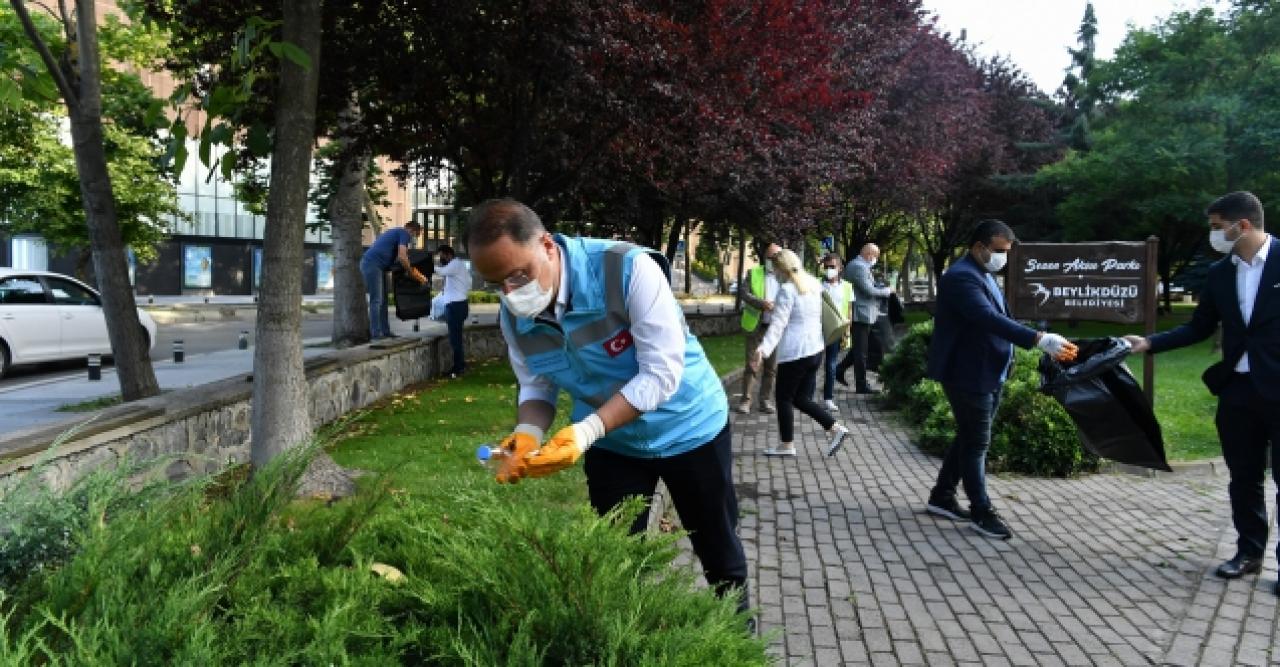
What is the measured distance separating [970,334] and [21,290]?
14258 millimetres

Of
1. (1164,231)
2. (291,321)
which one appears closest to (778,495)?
(291,321)

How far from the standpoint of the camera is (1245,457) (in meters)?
5.20

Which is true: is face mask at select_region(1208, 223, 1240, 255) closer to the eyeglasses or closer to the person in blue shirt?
the eyeglasses

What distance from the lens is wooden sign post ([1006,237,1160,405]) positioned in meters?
8.95

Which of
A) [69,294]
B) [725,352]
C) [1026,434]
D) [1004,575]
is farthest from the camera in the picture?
[725,352]

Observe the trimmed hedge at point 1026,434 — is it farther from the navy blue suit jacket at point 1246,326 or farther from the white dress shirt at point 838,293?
the navy blue suit jacket at point 1246,326

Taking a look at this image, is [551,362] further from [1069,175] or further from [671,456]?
[1069,175]

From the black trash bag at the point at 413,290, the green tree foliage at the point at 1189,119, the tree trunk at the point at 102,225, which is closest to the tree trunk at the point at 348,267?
the black trash bag at the point at 413,290

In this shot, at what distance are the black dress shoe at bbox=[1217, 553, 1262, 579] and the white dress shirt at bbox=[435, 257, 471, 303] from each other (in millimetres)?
9135

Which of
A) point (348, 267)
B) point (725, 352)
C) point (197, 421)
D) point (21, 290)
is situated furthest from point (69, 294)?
point (725, 352)

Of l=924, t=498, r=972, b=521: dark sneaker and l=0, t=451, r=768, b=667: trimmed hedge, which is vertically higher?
l=0, t=451, r=768, b=667: trimmed hedge

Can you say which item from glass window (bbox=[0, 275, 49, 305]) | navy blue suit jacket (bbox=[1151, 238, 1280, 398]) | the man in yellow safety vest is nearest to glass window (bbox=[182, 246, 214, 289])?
glass window (bbox=[0, 275, 49, 305])

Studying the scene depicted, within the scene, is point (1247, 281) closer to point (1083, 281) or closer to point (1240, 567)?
point (1240, 567)

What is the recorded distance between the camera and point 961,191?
106ft
